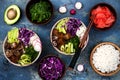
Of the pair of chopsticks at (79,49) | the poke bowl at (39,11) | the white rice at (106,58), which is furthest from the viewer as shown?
the poke bowl at (39,11)

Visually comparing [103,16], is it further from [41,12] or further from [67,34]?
[41,12]

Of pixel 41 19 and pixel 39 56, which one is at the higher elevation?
pixel 41 19

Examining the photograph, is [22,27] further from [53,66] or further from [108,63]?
[108,63]

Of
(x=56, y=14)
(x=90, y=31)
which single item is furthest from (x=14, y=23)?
(x=90, y=31)

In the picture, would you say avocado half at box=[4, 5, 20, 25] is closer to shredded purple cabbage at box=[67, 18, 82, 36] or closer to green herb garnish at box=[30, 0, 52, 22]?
green herb garnish at box=[30, 0, 52, 22]

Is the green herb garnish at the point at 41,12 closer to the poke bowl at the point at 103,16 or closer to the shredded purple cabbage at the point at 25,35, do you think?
the shredded purple cabbage at the point at 25,35

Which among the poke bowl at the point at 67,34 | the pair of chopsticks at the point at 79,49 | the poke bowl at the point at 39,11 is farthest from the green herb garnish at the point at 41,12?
the pair of chopsticks at the point at 79,49
